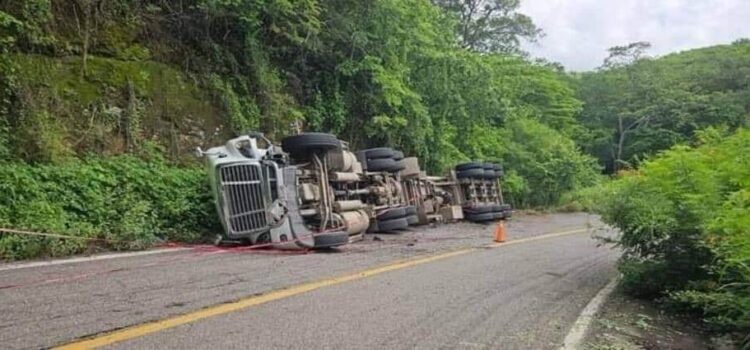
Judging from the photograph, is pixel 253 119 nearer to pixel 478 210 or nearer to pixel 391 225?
pixel 391 225

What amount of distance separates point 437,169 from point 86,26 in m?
12.3

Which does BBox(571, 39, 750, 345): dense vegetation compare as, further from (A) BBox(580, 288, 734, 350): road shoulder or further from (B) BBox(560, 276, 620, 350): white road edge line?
(B) BBox(560, 276, 620, 350): white road edge line

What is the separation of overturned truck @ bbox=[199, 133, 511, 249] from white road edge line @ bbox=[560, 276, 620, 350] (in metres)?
3.78

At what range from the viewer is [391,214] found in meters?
12.5

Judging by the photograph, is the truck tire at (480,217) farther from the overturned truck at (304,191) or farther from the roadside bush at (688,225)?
the roadside bush at (688,225)

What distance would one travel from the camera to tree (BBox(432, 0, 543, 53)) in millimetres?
35812

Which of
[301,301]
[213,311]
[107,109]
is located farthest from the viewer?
[107,109]

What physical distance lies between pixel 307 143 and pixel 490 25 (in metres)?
29.1

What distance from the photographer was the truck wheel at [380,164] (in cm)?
1303

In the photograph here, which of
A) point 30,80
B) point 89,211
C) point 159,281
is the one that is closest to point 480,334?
point 159,281

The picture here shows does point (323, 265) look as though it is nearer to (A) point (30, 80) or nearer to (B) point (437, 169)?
(A) point (30, 80)

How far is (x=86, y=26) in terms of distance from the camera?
11422 mm

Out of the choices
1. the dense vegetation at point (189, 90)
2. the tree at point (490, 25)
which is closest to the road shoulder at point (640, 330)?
the dense vegetation at point (189, 90)

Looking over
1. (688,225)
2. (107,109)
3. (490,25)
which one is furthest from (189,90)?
(490,25)
